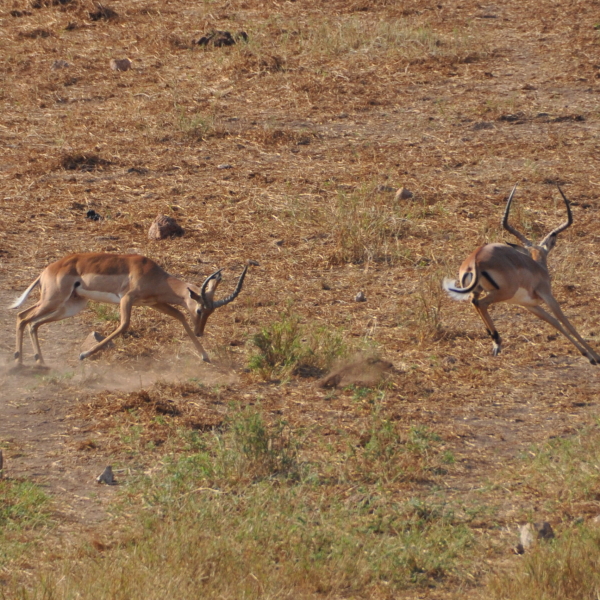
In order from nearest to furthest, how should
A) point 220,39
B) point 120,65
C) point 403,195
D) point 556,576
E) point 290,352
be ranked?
point 556,576
point 290,352
point 403,195
point 120,65
point 220,39

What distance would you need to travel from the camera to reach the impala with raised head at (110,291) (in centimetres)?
805

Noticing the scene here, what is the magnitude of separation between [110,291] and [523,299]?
11.1ft

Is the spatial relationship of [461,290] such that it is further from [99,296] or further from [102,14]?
[102,14]

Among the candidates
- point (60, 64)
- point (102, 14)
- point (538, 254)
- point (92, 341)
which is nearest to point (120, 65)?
point (60, 64)

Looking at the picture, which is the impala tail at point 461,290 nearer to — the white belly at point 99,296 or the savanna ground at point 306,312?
the savanna ground at point 306,312

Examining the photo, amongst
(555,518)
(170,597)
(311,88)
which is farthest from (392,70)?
(170,597)

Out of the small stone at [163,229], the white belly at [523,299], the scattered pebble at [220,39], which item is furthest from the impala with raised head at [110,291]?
the scattered pebble at [220,39]

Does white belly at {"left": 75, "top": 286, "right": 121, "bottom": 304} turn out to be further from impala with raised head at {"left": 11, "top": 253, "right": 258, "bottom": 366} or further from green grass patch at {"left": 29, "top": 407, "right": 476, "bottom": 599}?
green grass patch at {"left": 29, "top": 407, "right": 476, "bottom": 599}

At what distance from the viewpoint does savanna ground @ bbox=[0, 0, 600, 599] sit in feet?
16.7

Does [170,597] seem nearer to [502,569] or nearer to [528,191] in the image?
[502,569]

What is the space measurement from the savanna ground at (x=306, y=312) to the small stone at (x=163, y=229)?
7.0 inches

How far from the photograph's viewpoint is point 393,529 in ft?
17.6

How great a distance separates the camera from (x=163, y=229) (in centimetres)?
1038

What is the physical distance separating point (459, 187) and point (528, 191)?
0.80 meters
